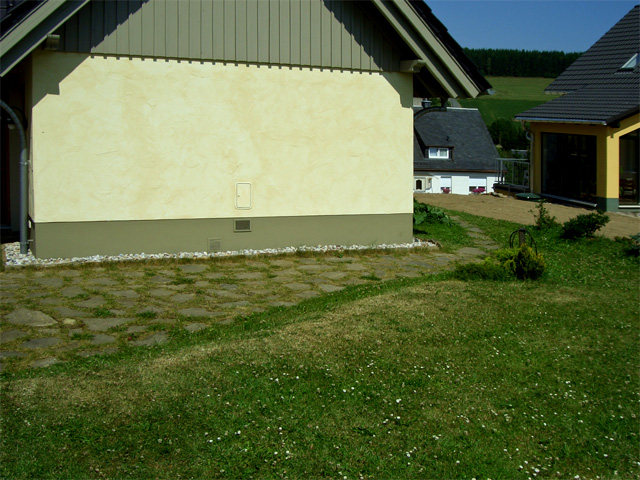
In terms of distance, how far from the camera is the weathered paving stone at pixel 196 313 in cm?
877

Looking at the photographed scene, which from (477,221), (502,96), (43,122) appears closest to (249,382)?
(43,122)

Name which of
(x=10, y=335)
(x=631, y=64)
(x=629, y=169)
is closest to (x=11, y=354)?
(x=10, y=335)

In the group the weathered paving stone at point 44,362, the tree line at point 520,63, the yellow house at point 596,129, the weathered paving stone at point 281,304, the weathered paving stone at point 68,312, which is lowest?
the weathered paving stone at point 44,362

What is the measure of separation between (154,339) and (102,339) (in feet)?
1.77

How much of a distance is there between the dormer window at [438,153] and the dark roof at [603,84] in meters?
22.2

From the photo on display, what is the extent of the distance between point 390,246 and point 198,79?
4510mm

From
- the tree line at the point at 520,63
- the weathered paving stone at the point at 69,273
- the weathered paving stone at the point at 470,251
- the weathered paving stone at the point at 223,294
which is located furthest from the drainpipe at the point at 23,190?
the tree line at the point at 520,63

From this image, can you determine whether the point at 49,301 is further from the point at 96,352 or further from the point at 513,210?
the point at 513,210

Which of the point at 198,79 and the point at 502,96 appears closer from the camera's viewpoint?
the point at 198,79

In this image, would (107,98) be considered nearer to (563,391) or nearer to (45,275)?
(45,275)

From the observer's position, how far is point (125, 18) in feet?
37.9

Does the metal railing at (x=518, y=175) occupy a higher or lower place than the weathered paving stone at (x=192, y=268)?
higher

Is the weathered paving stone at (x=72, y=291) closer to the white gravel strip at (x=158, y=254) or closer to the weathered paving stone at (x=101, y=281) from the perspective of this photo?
the weathered paving stone at (x=101, y=281)

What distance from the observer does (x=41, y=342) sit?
297 inches
